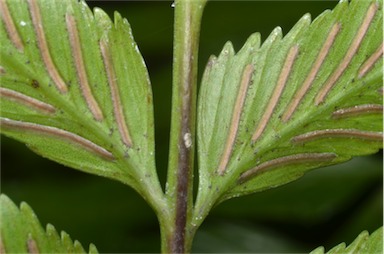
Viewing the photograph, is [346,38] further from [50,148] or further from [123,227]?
[123,227]

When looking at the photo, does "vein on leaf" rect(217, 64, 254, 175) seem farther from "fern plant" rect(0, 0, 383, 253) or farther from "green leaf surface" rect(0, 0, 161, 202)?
"green leaf surface" rect(0, 0, 161, 202)

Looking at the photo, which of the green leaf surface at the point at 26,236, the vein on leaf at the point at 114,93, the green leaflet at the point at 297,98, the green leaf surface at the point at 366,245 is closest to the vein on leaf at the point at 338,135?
the green leaflet at the point at 297,98

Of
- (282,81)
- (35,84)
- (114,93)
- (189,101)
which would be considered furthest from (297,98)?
(35,84)

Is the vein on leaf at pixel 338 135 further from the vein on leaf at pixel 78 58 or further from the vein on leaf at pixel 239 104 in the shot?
the vein on leaf at pixel 78 58

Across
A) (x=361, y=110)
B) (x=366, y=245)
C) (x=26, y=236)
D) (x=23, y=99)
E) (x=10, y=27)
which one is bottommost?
(x=366, y=245)

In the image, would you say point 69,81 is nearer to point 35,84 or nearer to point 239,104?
point 35,84

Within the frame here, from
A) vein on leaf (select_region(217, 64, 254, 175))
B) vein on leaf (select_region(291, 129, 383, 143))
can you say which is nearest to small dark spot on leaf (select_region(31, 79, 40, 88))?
vein on leaf (select_region(217, 64, 254, 175))

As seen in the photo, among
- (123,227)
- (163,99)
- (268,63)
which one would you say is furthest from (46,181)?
(268,63)
